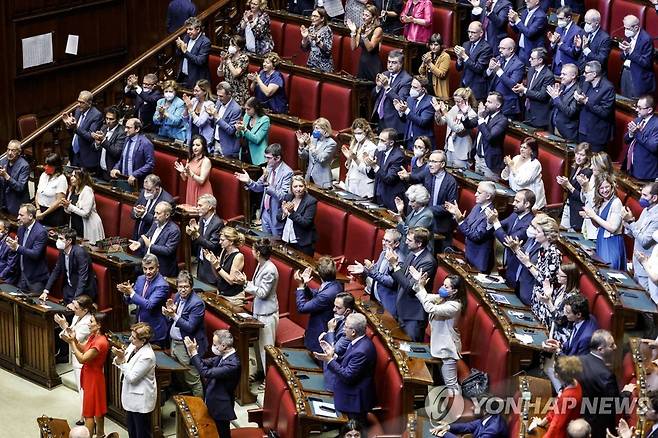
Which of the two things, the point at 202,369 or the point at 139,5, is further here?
the point at 139,5

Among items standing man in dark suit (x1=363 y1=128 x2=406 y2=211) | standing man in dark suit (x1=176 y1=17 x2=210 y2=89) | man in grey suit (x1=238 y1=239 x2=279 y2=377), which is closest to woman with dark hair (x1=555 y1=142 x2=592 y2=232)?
standing man in dark suit (x1=363 y1=128 x2=406 y2=211)

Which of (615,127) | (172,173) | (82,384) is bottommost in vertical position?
(82,384)

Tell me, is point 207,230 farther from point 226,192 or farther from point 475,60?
point 475,60

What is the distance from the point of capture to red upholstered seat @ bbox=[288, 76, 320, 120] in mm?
10344

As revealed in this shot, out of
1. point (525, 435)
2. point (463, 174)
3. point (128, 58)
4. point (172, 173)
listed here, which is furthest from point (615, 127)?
point (128, 58)

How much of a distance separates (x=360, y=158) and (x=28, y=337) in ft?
8.44

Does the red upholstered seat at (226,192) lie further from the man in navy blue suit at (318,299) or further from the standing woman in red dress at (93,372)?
the standing woman in red dress at (93,372)

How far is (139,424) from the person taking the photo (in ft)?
23.8

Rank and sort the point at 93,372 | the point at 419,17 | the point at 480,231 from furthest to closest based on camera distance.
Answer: the point at 419,17, the point at 480,231, the point at 93,372

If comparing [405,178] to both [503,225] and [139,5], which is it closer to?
[503,225]

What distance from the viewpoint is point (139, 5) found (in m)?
11.9

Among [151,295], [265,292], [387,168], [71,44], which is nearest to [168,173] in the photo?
[387,168]

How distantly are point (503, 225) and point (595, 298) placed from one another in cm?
95

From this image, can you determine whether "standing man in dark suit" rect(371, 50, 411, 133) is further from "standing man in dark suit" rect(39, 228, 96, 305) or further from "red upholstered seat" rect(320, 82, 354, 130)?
"standing man in dark suit" rect(39, 228, 96, 305)
